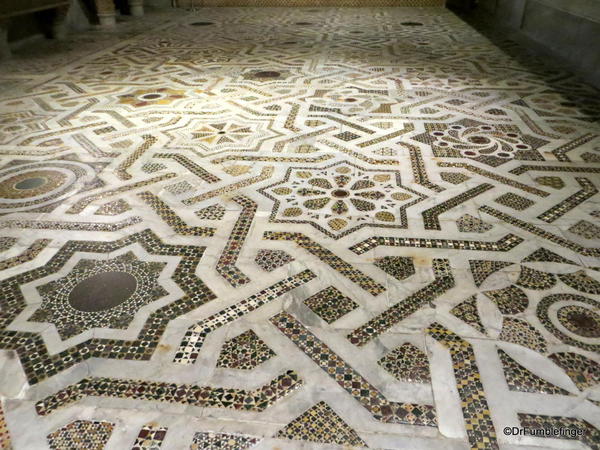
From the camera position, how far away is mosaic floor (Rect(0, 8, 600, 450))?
1.02 metres

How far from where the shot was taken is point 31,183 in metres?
2.08

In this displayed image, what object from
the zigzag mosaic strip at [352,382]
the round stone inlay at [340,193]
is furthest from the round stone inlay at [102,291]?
the round stone inlay at [340,193]

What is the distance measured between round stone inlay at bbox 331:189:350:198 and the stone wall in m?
2.83

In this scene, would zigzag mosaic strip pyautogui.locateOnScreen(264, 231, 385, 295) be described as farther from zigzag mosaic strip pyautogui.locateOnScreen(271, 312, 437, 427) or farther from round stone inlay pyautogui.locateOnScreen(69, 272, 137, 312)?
round stone inlay pyautogui.locateOnScreen(69, 272, 137, 312)

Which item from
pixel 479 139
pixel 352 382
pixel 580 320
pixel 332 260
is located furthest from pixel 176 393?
pixel 479 139

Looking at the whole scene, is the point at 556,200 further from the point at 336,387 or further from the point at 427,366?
the point at 336,387

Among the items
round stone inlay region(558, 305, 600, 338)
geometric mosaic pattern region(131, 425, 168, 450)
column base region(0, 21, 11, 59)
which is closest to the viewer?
geometric mosaic pattern region(131, 425, 168, 450)

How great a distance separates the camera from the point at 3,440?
3.14 ft

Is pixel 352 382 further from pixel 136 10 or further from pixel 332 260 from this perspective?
pixel 136 10

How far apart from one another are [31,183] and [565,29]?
4704 millimetres

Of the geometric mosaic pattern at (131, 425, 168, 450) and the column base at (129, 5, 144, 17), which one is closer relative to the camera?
the geometric mosaic pattern at (131, 425, 168, 450)

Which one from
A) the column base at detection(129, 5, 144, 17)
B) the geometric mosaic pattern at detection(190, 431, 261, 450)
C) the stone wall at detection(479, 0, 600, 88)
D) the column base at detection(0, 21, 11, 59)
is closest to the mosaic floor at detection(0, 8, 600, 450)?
the geometric mosaic pattern at detection(190, 431, 261, 450)

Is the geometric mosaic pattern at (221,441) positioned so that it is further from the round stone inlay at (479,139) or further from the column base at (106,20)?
the column base at (106,20)

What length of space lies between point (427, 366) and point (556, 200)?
1240mm
